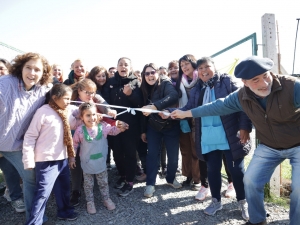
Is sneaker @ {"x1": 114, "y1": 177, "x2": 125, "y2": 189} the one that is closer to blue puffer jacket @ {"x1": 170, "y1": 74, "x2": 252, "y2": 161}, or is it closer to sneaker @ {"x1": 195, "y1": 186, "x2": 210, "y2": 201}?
sneaker @ {"x1": 195, "y1": 186, "x2": 210, "y2": 201}

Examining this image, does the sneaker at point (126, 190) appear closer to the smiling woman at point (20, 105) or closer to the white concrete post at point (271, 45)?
the smiling woman at point (20, 105)

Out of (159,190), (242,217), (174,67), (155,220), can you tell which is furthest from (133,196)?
(174,67)

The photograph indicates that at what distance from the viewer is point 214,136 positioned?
314cm

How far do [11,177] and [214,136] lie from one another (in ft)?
10.3

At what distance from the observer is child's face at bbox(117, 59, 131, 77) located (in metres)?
4.00

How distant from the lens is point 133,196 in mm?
3924

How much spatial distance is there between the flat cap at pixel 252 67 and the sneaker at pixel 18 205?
3604mm

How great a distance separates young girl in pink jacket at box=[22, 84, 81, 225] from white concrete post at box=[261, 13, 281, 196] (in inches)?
120

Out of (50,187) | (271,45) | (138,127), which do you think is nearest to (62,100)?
(50,187)

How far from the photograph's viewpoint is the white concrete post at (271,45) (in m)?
3.67

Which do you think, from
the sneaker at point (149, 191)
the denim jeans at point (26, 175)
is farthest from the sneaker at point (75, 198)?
the sneaker at point (149, 191)

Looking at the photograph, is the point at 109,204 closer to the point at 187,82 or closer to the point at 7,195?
the point at 7,195

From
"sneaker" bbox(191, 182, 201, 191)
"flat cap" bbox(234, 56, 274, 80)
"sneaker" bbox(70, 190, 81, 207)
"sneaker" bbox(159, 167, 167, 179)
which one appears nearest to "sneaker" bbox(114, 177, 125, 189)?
"sneaker" bbox(70, 190, 81, 207)

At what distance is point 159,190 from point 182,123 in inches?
49.6
